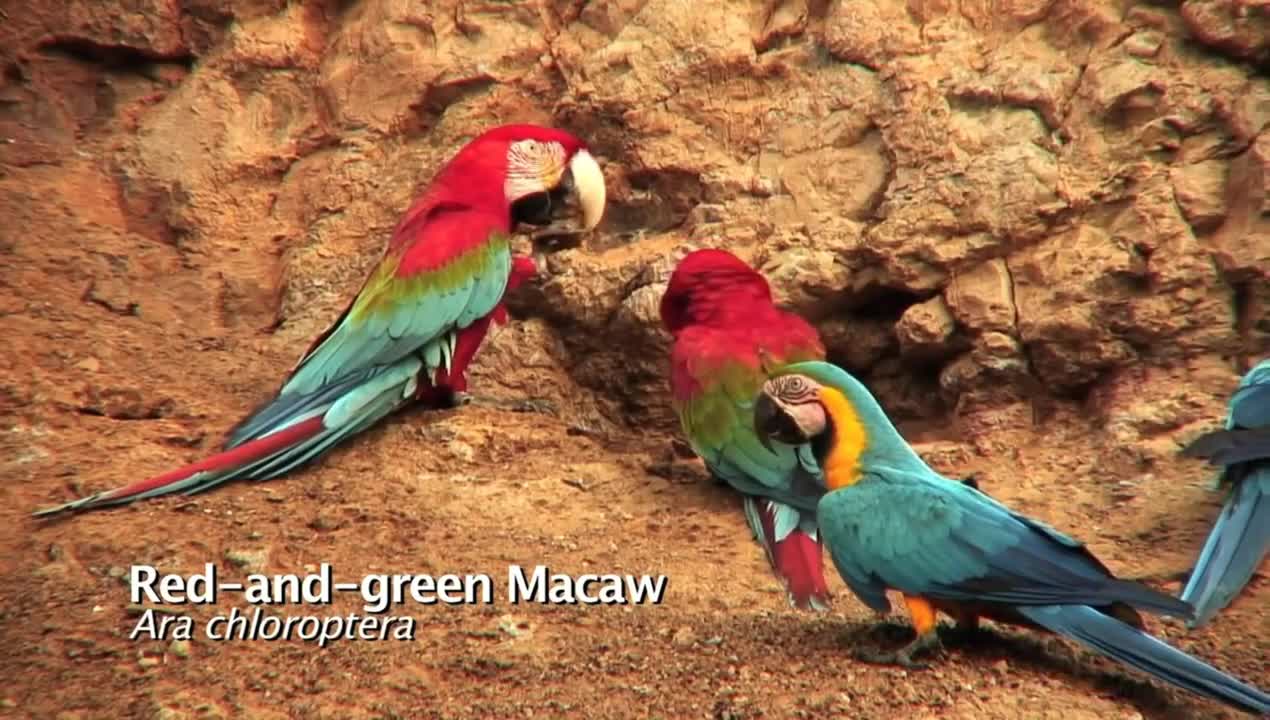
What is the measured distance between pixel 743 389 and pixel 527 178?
831 millimetres

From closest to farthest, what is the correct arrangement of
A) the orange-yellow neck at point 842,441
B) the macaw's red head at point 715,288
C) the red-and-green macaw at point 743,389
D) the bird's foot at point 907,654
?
the bird's foot at point 907,654
the orange-yellow neck at point 842,441
the red-and-green macaw at point 743,389
the macaw's red head at point 715,288

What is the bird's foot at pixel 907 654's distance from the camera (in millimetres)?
2361

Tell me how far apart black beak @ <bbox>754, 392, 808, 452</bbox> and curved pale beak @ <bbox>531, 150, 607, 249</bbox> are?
1114mm

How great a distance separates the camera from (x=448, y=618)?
2625 millimetres

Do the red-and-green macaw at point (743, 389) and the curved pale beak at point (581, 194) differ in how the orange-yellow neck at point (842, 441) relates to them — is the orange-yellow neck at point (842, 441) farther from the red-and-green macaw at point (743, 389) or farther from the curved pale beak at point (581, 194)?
the curved pale beak at point (581, 194)

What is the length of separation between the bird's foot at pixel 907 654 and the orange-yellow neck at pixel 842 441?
1.05 feet

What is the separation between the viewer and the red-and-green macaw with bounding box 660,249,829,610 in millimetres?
2969

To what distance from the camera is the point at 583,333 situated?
387cm

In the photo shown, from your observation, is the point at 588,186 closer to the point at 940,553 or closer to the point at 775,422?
the point at 775,422

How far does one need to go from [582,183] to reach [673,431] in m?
0.72

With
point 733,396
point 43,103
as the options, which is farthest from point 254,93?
point 733,396

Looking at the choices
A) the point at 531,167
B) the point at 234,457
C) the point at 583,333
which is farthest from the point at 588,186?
the point at 234,457

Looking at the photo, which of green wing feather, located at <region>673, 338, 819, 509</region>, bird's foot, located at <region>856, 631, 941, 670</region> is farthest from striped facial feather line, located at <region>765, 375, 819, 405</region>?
bird's foot, located at <region>856, 631, 941, 670</region>

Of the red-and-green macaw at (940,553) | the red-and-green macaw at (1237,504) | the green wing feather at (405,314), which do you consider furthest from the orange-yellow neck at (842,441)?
the green wing feather at (405,314)
